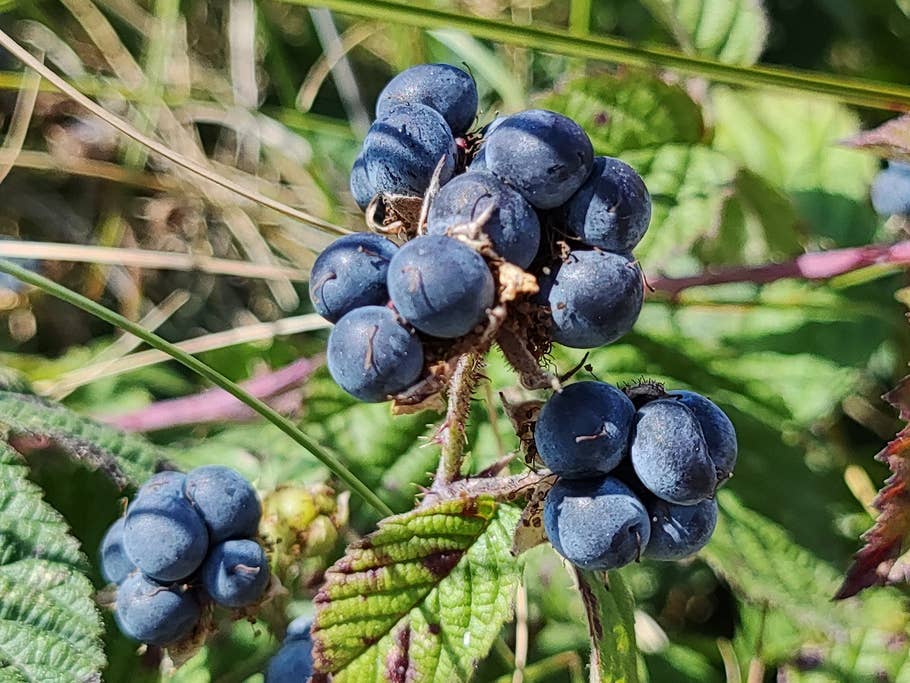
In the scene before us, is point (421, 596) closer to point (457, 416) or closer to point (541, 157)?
point (457, 416)

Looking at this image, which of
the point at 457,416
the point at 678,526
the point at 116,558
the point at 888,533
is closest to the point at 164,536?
the point at 116,558

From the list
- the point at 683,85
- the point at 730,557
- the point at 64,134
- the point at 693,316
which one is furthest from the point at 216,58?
the point at 730,557

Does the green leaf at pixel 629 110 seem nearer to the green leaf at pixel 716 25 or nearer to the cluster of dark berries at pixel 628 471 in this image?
the green leaf at pixel 716 25

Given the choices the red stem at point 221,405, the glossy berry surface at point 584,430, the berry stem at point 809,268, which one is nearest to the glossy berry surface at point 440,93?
the glossy berry surface at point 584,430

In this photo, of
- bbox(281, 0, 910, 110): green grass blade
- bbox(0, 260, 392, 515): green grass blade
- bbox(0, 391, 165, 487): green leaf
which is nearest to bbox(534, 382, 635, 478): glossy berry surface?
bbox(0, 260, 392, 515): green grass blade

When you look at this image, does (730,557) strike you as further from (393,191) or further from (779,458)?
(393,191)

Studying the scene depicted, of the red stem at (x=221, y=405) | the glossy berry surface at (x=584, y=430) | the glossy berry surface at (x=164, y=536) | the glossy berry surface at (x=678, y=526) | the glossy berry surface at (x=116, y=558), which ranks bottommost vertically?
the red stem at (x=221, y=405)
